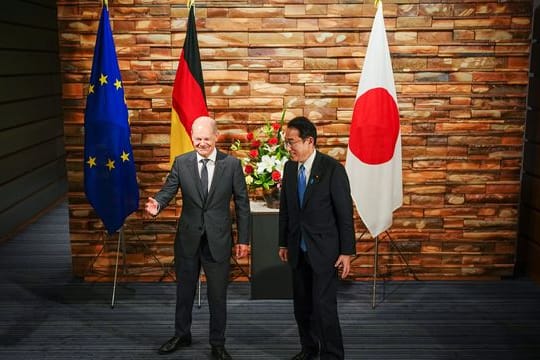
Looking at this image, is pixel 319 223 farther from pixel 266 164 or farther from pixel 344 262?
pixel 266 164

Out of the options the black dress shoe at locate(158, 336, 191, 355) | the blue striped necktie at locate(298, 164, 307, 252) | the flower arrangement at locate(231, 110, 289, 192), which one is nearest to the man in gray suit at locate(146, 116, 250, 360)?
the black dress shoe at locate(158, 336, 191, 355)

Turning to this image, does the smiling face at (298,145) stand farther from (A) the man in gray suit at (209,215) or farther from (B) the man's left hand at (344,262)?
(B) the man's left hand at (344,262)

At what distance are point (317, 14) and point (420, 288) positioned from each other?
2279mm

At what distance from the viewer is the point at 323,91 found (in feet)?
17.0

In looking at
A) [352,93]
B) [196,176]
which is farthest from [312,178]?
[352,93]

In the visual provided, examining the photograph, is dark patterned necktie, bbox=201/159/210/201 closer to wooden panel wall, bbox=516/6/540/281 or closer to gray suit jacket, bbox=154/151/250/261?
gray suit jacket, bbox=154/151/250/261

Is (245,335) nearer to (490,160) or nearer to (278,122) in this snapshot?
(278,122)

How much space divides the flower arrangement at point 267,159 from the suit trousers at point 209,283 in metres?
1.06

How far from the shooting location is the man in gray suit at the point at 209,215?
381 centimetres

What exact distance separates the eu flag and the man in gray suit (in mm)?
1076

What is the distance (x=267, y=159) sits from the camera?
482cm

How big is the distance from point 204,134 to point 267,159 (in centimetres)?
115

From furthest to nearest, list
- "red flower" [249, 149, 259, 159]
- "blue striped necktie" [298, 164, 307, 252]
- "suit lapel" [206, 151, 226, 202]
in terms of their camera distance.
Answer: "red flower" [249, 149, 259, 159] < "suit lapel" [206, 151, 226, 202] < "blue striped necktie" [298, 164, 307, 252]

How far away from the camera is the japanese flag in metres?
4.73
